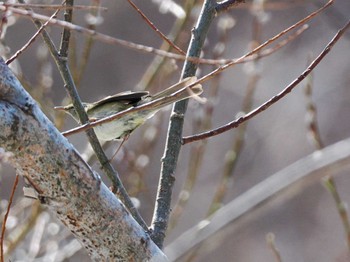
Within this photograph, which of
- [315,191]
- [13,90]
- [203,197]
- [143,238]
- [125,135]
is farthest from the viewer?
[315,191]

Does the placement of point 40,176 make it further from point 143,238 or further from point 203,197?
point 203,197

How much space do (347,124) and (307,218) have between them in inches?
43.4

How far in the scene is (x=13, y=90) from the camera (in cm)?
127

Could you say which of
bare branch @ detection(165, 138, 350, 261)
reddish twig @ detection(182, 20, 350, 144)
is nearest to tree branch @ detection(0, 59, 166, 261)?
bare branch @ detection(165, 138, 350, 261)

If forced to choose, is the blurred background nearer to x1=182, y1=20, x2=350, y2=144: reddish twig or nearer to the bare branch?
x1=182, y1=20, x2=350, y2=144: reddish twig

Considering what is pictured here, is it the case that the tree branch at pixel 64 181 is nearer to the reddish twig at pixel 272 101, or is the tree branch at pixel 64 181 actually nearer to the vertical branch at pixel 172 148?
the vertical branch at pixel 172 148

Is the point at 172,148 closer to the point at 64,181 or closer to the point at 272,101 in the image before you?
the point at 272,101

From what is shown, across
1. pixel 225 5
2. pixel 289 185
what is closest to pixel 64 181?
pixel 289 185

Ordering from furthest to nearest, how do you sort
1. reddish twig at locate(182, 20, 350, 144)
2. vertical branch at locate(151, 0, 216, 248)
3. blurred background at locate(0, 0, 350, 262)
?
blurred background at locate(0, 0, 350, 262), vertical branch at locate(151, 0, 216, 248), reddish twig at locate(182, 20, 350, 144)

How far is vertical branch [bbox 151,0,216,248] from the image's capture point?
68.4 inches

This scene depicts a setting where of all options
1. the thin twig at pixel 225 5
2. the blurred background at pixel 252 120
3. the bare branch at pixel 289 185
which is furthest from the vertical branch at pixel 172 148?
the blurred background at pixel 252 120

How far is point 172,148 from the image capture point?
184 cm

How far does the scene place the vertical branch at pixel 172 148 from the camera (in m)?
1.74

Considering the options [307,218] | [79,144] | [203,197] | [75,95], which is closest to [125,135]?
[75,95]
